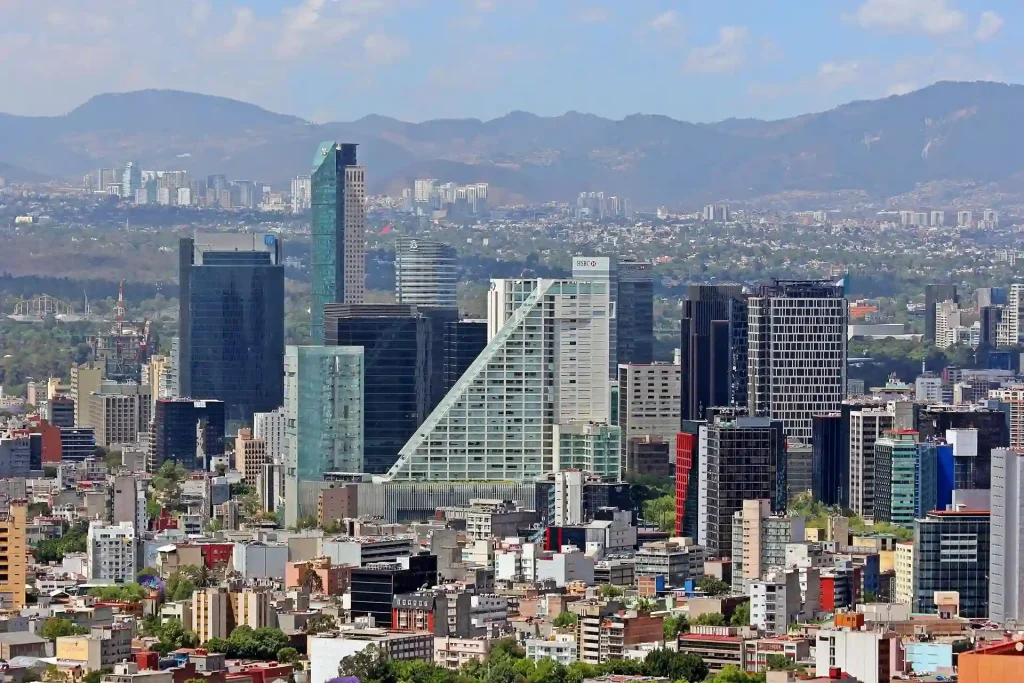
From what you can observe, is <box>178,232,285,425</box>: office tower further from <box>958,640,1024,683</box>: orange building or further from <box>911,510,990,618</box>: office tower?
<box>958,640,1024,683</box>: orange building

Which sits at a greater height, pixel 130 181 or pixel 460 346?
pixel 130 181

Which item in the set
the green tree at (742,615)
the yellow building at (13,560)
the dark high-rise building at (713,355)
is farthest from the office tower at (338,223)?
the green tree at (742,615)

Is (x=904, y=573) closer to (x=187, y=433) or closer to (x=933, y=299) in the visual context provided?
(x=187, y=433)

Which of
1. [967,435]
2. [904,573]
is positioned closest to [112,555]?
[904,573]

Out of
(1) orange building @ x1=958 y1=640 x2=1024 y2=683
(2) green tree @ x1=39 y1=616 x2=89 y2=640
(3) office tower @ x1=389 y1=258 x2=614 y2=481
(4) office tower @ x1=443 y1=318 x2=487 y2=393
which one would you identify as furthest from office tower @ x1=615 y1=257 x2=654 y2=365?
(1) orange building @ x1=958 y1=640 x2=1024 y2=683

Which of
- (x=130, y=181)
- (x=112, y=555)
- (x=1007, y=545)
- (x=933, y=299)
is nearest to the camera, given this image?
(x=1007, y=545)

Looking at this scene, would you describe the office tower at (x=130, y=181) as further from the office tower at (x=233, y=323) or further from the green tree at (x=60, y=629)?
the green tree at (x=60, y=629)

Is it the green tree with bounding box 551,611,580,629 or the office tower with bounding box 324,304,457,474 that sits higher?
the office tower with bounding box 324,304,457,474
